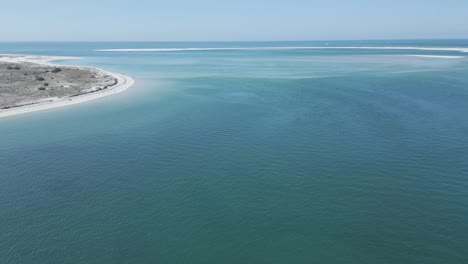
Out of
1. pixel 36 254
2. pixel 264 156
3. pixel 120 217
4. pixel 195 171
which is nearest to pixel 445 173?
pixel 264 156

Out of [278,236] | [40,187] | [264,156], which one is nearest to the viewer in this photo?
[278,236]

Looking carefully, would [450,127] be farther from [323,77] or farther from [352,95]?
[323,77]

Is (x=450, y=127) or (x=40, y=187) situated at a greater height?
(x=450, y=127)

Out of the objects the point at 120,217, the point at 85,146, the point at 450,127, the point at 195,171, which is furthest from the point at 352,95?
the point at 120,217

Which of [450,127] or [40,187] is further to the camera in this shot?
[450,127]

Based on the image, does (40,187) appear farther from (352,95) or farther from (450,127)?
(352,95)

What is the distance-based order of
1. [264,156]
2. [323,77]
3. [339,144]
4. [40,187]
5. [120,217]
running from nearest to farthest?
[120,217], [40,187], [264,156], [339,144], [323,77]
